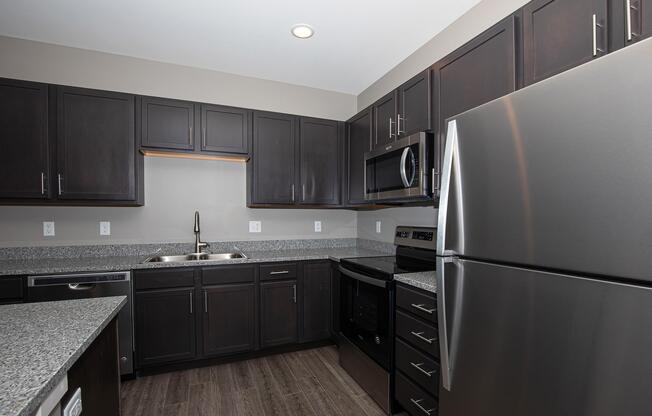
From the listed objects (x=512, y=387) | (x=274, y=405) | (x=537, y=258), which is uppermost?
(x=537, y=258)

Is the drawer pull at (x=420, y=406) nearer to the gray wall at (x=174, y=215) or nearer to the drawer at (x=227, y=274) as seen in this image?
the drawer at (x=227, y=274)

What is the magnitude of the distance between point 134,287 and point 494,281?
2458 millimetres

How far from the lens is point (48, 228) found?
2.61m

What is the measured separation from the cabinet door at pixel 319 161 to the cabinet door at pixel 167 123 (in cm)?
105

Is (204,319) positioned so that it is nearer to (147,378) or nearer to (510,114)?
(147,378)

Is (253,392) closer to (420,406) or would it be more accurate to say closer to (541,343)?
(420,406)

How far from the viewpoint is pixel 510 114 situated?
3.65ft

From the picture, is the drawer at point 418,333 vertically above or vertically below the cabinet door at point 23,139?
below

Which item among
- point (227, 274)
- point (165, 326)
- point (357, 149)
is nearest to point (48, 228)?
point (165, 326)

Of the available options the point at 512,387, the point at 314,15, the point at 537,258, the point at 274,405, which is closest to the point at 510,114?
the point at 537,258

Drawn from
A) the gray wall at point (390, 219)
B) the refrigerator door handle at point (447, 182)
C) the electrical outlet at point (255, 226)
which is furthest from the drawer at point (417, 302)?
the electrical outlet at point (255, 226)

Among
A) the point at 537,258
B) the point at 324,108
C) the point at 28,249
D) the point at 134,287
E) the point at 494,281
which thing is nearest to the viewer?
the point at 537,258

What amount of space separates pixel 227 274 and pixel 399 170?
5.44 feet

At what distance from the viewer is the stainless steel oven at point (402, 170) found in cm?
200
